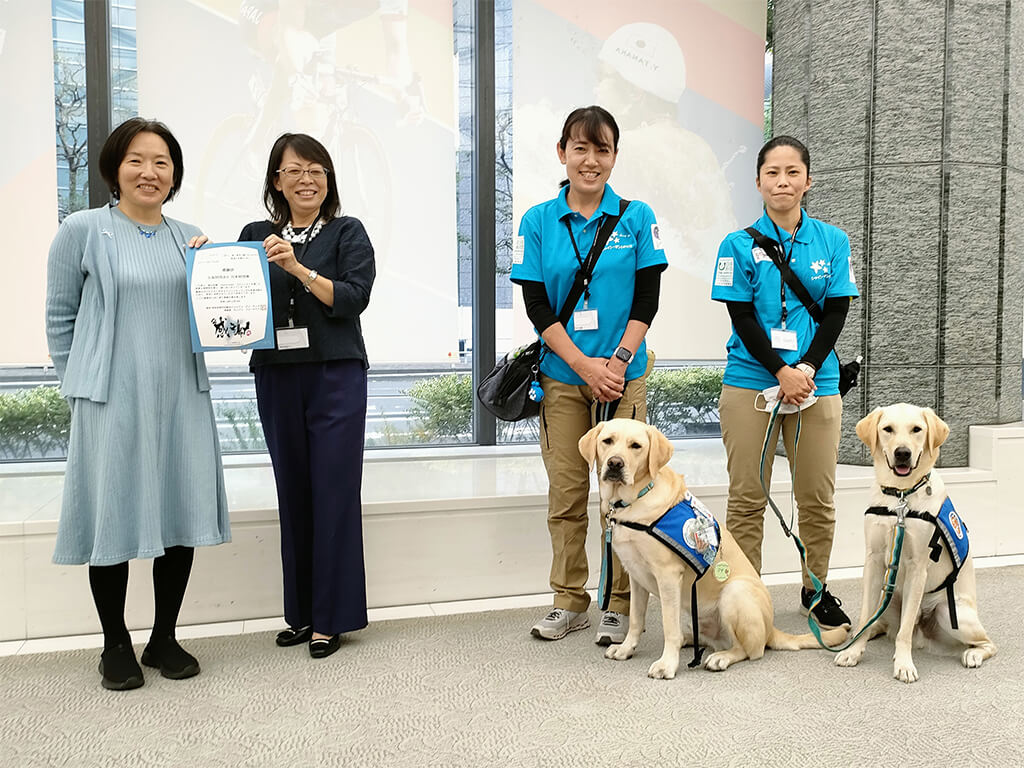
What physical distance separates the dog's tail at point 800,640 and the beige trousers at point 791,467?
0.30 meters

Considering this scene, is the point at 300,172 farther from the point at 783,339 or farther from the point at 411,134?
the point at 411,134

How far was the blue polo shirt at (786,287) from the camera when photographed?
2.89 metres

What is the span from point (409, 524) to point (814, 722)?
1644 mm

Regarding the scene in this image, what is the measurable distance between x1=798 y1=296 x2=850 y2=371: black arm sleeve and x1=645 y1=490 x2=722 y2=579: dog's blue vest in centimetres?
75

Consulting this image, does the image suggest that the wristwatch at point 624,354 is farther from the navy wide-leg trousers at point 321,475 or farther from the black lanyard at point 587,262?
the navy wide-leg trousers at point 321,475

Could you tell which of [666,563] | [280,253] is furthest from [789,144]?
→ [280,253]

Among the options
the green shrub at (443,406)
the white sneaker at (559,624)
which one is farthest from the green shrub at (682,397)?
the white sneaker at (559,624)

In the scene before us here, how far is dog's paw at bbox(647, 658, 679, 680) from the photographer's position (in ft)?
8.18

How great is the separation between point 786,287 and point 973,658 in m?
1.34

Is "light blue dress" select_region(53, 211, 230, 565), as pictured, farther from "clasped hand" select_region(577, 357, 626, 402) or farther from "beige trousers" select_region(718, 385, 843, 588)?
"beige trousers" select_region(718, 385, 843, 588)

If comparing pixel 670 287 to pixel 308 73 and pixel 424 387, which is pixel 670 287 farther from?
pixel 308 73

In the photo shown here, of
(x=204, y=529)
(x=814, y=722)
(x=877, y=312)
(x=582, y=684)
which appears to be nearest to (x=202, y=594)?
(x=204, y=529)

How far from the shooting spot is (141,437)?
7.87 ft

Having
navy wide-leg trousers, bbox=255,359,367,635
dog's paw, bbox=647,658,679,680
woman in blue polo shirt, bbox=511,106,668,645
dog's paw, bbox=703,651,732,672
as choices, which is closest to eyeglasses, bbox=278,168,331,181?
navy wide-leg trousers, bbox=255,359,367,635
